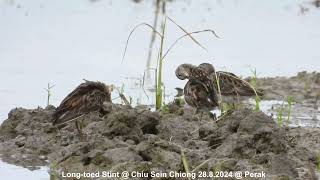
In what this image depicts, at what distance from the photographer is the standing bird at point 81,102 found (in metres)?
9.55

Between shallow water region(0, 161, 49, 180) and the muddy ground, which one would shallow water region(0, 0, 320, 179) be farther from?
shallow water region(0, 161, 49, 180)

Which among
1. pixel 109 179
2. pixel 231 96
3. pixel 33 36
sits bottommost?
pixel 109 179

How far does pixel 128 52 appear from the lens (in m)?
15.4

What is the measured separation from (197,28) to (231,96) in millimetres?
6008

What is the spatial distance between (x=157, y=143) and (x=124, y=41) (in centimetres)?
751

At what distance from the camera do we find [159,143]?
8.66 m

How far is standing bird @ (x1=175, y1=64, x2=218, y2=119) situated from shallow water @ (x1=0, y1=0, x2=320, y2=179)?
4.08 ft

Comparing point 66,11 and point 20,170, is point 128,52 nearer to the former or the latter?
point 66,11

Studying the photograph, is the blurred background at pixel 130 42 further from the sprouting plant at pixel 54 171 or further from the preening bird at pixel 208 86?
the sprouting plant at pixel 54 171

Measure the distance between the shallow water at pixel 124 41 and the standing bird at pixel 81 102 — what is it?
1.74 m

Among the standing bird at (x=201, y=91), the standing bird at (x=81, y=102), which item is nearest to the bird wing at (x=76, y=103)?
the standing bird at (x=81, y=102)

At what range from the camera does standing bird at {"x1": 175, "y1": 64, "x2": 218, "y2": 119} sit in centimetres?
1068

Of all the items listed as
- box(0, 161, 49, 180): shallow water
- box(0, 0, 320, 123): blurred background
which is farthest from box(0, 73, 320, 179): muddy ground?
box(0, 0, 320, 123): blurred background

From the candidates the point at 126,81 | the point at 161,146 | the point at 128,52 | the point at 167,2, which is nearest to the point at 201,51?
the point at 128,52
